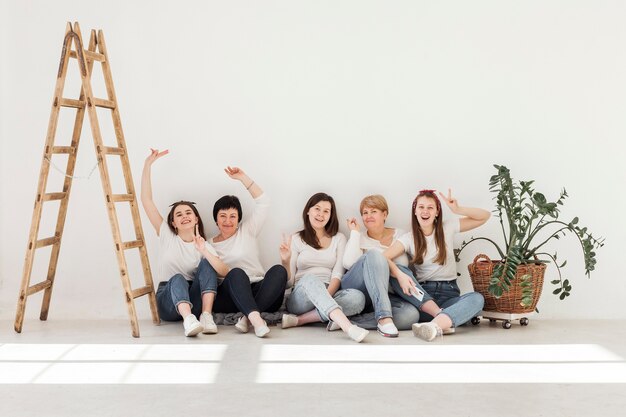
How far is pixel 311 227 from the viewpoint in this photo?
4.93 metres

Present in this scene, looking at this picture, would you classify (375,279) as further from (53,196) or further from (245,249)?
(53,196)

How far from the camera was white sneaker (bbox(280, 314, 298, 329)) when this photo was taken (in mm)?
4555

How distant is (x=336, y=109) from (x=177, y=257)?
1443 millimetres

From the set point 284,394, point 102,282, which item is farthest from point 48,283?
point 284,394

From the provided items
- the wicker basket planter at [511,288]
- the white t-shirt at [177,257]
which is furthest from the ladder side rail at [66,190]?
the wicker basket planter at [511,288]

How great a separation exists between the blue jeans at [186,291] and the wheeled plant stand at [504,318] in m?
1.69

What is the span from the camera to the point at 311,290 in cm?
440

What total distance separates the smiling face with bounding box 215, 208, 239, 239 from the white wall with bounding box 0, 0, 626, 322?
0.21m

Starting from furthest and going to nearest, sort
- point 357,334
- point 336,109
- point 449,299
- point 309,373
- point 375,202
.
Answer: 1. point 336,109
2. point 375,202
3. point 449,299
4. point 357,334
5. point 309,373

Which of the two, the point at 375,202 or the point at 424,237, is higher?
the point at 375,202

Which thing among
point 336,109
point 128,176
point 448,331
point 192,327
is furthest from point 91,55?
point 448,331

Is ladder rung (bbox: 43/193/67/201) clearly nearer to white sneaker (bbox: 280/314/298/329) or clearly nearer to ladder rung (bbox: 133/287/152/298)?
ladder rung (bbox: 133/287/152/298)

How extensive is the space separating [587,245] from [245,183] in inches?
84.8

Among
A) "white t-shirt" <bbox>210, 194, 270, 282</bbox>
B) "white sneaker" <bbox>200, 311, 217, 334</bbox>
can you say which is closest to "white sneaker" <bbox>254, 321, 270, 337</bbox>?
"white sneaker" <bbox>200, 311, 217, 334</bbox>
